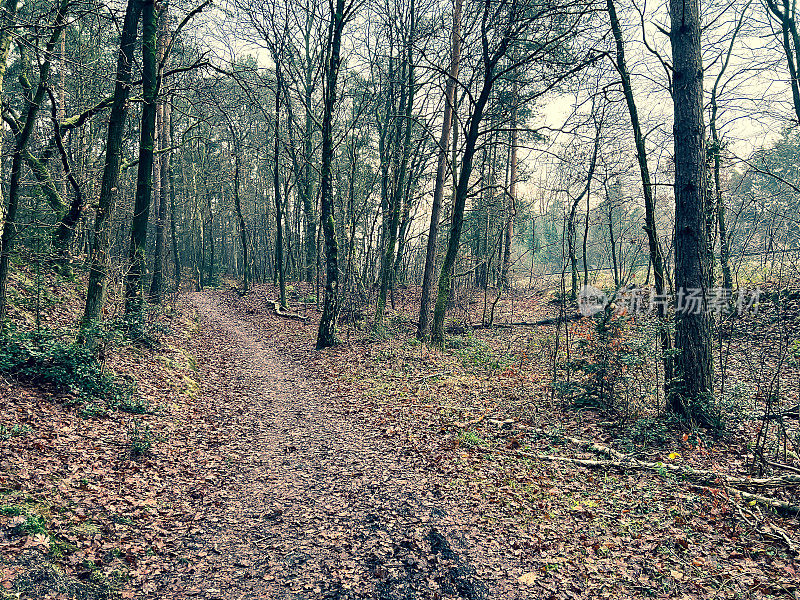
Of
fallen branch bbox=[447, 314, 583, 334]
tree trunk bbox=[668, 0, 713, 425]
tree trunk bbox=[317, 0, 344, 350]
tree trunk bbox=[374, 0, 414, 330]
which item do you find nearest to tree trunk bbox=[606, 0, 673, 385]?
tree trunk bbox=[668, 0, 713, 425]

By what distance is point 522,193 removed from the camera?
27.4m

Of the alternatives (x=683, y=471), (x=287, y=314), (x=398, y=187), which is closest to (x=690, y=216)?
(x=683, y=471)

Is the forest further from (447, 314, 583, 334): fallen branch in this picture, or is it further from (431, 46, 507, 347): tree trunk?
(447, 314, 583, 334): fallen branch

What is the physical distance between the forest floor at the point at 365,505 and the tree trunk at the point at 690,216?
1058mm

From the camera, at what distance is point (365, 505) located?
5207mm

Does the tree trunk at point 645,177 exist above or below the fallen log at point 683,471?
above

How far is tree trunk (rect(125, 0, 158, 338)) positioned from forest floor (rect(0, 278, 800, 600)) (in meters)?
1.69

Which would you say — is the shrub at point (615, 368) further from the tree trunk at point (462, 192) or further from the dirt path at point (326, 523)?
the tree trunk at point (462, 192)

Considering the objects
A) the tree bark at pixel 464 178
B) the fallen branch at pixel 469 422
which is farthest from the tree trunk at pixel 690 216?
the tree bark at pixel 464 178

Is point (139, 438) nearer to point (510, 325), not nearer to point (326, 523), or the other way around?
point (326, 523)

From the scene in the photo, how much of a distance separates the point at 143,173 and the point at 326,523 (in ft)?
31.1

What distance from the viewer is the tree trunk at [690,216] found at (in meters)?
6.66

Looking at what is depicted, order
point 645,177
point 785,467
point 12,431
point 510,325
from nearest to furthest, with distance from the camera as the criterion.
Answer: point 785,467 < point 12,431 < point 645,177 < point 510,325

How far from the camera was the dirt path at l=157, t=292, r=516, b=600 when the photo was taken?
3.90 m
